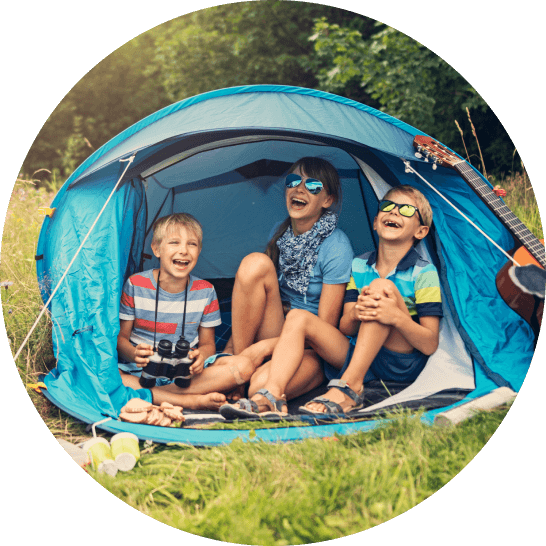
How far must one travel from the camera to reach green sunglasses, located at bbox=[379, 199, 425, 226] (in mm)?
2502

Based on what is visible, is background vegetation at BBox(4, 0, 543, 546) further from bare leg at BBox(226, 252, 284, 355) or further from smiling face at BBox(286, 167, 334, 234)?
smiling face at BBox(286, 167, 334, 234)

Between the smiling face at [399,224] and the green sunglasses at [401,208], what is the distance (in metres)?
0.01

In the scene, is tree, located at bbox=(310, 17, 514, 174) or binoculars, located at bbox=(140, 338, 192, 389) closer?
binoculars, located at bbox=(140, 338, 192, 389)

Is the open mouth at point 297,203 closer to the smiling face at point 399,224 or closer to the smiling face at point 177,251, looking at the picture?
the smiling face at point 399,224

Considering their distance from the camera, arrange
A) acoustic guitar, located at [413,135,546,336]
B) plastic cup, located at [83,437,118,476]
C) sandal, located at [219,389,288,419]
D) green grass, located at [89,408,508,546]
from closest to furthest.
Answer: green grass, located at [89,408,508,546] → plastic cup, located at [83,437,118,476] → sandal, located at [219,389,288,419] → acoustic guitar, located at [413,135,546,336]

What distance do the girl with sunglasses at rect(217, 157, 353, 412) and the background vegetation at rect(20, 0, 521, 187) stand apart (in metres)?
1.87

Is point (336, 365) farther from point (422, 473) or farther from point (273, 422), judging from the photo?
point (422, 473)

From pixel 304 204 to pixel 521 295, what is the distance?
1125 millimetres

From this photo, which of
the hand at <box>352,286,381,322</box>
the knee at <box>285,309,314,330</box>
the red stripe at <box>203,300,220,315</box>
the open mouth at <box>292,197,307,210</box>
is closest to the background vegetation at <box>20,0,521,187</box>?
the open mouth at <box>292,197,307,210</box>

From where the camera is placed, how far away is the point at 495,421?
2141 mm

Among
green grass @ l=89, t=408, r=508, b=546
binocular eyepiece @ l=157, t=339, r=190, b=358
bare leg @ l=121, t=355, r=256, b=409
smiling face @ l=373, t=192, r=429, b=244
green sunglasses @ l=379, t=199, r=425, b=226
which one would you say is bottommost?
green grass @ l=89, t=408, r=508, b=546

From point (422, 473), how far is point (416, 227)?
1177 millimetres

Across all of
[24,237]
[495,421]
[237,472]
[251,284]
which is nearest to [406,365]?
[495,421]

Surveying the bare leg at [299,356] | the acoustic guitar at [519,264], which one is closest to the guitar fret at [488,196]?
the acoustic guitar at [519,264]
